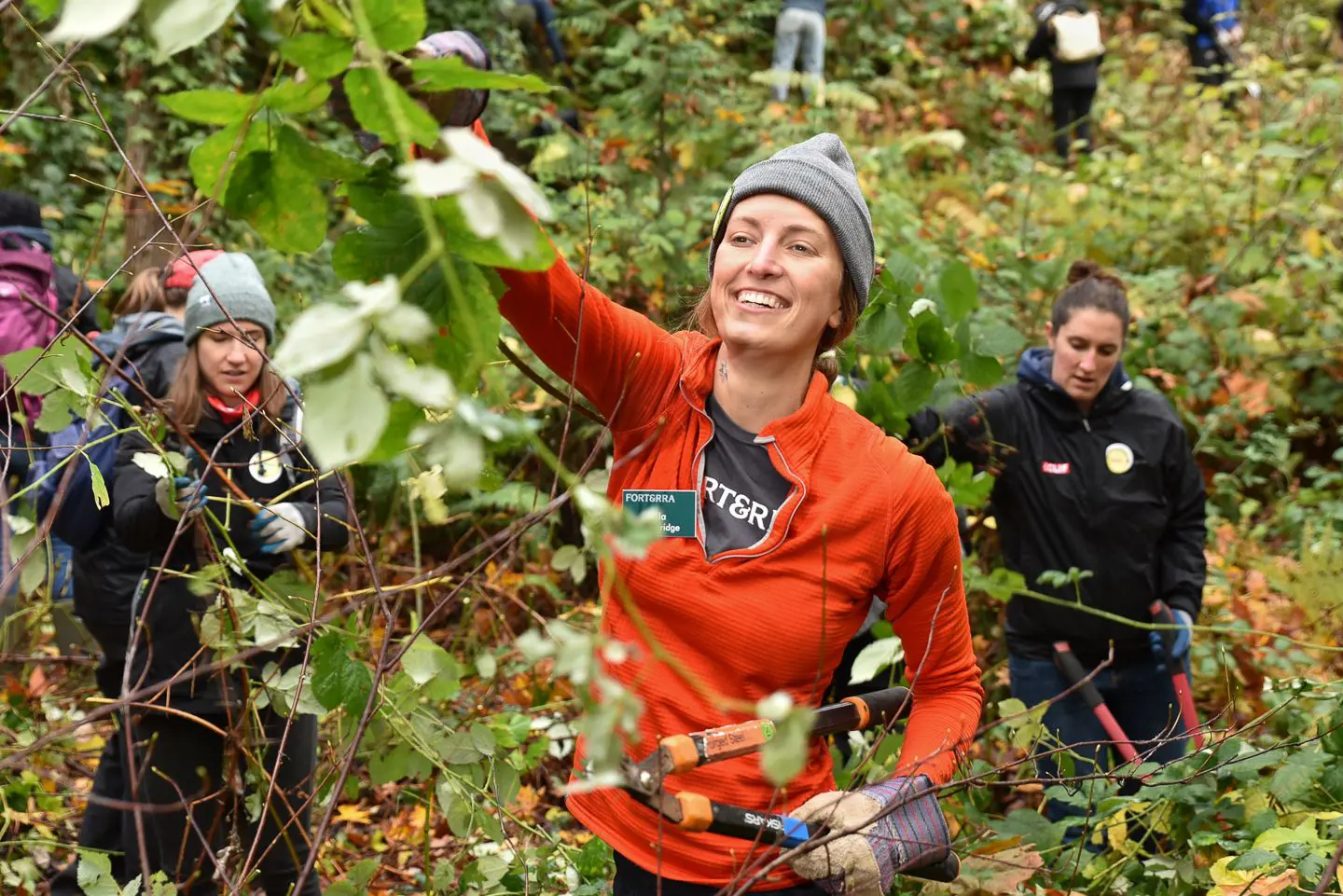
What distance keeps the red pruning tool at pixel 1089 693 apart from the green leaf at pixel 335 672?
2065 mm

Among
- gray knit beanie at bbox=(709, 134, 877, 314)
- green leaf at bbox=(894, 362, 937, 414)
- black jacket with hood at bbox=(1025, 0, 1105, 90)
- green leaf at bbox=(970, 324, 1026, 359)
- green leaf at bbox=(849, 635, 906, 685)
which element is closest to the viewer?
gray knit beanie at bbox=(709, 134, 877, 314)

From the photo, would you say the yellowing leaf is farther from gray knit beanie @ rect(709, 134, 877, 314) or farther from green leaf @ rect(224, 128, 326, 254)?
green leaf @ rect(224, 128, 326, 254)

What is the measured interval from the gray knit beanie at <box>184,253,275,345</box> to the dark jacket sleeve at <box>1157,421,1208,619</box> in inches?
114

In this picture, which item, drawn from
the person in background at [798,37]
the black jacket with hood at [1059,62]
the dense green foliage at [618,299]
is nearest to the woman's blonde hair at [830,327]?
the dense green foliage at [618,299]

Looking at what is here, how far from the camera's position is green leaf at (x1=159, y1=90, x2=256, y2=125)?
1072mm

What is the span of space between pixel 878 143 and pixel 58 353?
8.31 m

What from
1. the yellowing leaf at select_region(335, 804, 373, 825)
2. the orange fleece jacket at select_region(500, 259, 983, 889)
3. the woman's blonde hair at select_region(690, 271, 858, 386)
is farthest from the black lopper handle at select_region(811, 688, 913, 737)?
the yellowing leaf at select_region(335, 804, 373, 825)

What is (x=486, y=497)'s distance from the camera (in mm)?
5156

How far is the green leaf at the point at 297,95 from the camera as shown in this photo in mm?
1045

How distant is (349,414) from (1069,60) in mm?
10537

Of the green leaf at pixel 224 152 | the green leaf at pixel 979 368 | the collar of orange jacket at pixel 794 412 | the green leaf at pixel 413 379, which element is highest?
the green leaf at pixel 224 152

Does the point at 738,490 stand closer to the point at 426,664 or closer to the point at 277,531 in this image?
the point at 426,664

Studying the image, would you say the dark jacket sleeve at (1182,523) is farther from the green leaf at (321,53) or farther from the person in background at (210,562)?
the green leaf at (321,53)

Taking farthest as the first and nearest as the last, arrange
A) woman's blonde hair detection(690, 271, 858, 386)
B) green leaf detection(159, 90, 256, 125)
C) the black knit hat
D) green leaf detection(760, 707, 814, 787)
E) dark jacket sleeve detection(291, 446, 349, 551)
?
the black knit hat → dark jacket sleeve detection(291, 446, 349, 551) → woman's blonde hair detection(690, 271, 858, 386) → green leaf detection(159, 90, 256, 125) → green leaf detection(760, 707, 814, 787)
